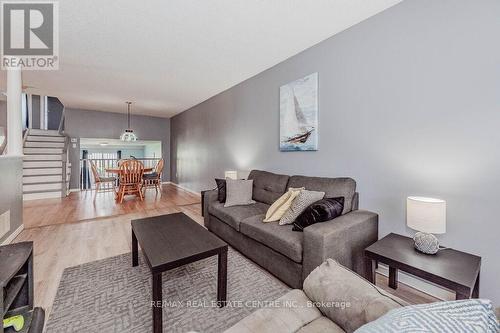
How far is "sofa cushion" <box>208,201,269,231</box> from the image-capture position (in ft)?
7.86

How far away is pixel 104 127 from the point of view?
21.9 ft

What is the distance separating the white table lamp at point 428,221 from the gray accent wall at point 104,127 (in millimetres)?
7565

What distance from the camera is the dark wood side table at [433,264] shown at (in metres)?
1.19

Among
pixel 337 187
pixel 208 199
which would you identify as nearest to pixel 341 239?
pixel 337 187

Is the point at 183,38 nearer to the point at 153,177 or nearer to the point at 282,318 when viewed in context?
the point at 282,318

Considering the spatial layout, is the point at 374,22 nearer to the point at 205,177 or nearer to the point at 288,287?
the point at 288,287

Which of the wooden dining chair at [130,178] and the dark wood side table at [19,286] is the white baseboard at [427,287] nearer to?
the dark wood side table at [19,286]

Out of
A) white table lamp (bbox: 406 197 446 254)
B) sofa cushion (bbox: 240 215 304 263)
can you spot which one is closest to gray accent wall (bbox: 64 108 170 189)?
sofa cushion (bbox: 240 215 304 263)

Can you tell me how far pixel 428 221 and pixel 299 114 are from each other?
178 centimetres

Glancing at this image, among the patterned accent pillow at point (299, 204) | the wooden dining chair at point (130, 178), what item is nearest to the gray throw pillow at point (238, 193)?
the patterned accent pillow at point (299, 204)

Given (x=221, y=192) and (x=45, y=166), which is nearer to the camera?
(x=221, y=192)

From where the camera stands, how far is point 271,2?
189cm

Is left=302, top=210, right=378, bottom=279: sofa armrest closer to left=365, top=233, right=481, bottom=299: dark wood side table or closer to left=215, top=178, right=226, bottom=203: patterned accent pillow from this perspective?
left=365, top=233, right=481, bottom=299: dark wood side table

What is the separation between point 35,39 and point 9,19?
41 cm
